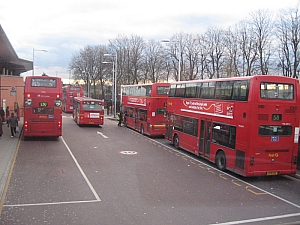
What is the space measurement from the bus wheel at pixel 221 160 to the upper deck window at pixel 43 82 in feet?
37.5

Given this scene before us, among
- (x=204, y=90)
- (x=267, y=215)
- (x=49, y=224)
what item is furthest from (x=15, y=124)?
(x=267, y=215)

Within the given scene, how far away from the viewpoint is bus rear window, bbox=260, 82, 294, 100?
11781 millimetres

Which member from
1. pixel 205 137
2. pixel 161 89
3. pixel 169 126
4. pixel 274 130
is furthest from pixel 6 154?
pixel 274 130

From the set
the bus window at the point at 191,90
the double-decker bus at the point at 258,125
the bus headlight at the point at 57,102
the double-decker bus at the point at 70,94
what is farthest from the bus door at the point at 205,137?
the double-decker bus at the point at 70,94

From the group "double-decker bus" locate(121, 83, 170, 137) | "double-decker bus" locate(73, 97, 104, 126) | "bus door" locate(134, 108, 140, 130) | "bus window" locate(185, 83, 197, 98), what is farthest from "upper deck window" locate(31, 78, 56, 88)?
"double-decker bus" locate(73, 97, 104, 126)

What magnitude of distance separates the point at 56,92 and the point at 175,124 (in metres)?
7.39

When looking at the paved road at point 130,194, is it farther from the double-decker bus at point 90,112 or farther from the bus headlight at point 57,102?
the double-decker bus at point 90,112

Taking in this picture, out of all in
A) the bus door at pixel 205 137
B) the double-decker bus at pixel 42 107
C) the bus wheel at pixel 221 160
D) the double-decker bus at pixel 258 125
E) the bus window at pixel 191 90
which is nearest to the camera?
the double-decker bus at pixel 258 125

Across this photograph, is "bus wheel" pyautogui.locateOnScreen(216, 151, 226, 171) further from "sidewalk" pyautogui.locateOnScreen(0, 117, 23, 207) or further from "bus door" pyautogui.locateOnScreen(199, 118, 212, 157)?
"sidewalk" pyautogui.locateOnScreen(0, 117, 23, 207)

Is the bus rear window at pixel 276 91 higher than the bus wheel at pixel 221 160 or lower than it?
higher

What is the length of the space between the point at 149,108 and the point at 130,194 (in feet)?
47.3

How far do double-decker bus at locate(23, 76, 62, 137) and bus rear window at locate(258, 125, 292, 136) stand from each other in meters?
12.7

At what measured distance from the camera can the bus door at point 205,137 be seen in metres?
14.9

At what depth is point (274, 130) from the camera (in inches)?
473
